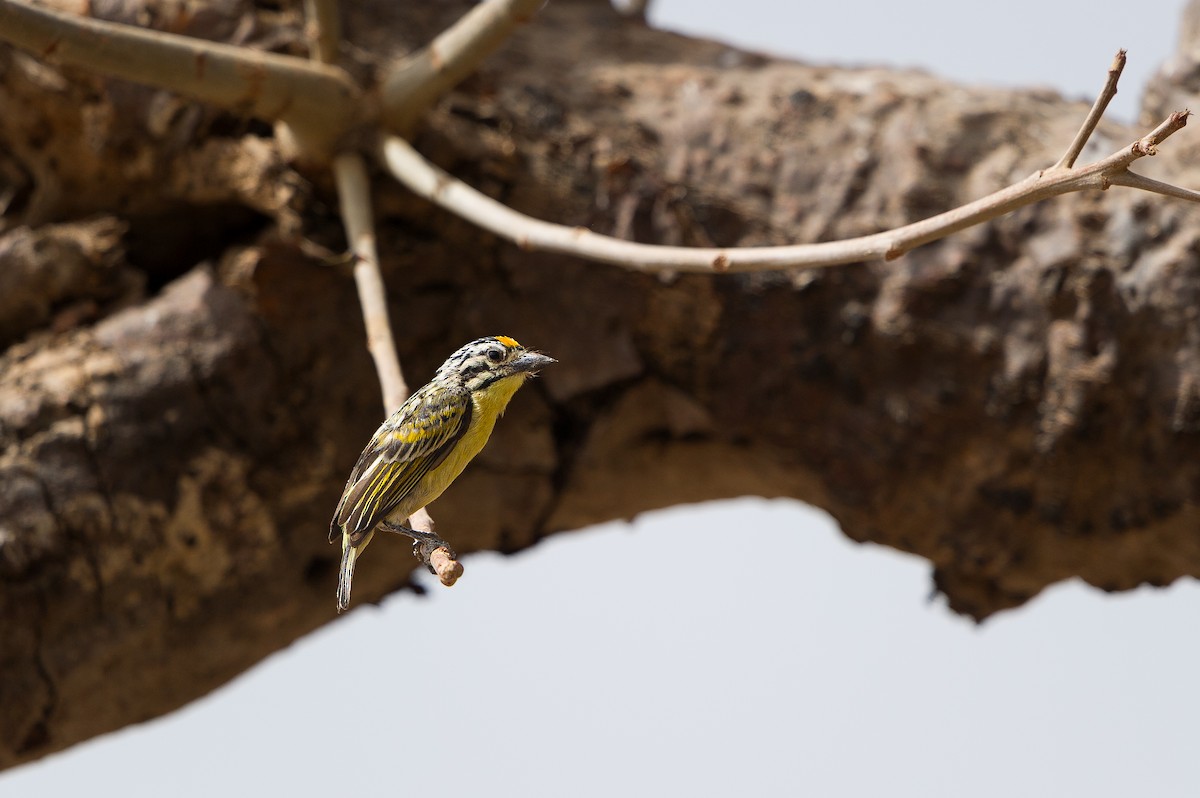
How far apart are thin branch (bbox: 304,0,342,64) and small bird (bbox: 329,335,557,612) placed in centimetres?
162

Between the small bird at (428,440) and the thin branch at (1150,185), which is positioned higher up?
the thin branch at (1150,185)

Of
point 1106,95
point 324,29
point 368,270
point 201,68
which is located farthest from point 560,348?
point 1106,95

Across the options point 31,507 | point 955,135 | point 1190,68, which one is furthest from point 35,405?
point 1190,68

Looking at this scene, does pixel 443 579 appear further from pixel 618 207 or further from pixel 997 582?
pixel 997 582

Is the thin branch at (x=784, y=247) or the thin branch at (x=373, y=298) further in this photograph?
the thin branch at (x=373, y=298)

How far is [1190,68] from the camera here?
14.8ft

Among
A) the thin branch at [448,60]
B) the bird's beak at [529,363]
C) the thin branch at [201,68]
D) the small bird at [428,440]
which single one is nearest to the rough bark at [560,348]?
the thin branch at [448,60]

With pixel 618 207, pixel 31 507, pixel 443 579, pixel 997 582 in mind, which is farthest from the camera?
pixel 997 582

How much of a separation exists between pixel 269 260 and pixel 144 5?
39.9 inches

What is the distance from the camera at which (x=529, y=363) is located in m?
2.82

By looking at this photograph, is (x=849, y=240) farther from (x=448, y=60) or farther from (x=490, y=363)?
(x=448, y=60)

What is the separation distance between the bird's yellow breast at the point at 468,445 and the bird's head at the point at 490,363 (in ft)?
Result: 0.07

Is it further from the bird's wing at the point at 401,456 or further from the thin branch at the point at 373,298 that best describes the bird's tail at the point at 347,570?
the thin branch at the point at 373,298

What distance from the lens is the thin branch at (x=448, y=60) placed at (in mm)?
3803
